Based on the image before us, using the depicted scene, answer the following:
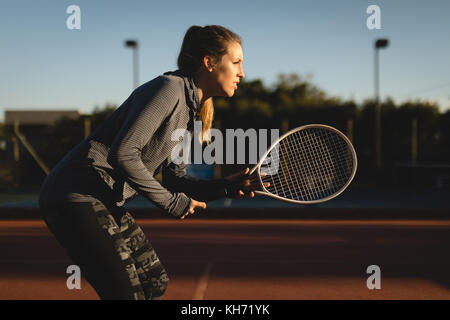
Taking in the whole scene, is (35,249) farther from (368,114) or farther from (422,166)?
(368,114)

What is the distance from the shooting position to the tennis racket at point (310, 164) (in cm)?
284

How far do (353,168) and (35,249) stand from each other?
4.96 metres

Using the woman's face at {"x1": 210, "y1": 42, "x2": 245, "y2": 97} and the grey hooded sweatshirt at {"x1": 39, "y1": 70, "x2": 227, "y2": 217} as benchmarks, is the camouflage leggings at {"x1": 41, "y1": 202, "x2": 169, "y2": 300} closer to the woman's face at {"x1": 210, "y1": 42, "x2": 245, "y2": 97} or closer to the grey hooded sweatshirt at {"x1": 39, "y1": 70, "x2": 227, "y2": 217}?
the grey hooded sweatshirt at {"x1": 39, "y1": 70, "x2": 227, "y2": 217}

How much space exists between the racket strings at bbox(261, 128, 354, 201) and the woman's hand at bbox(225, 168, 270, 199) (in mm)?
450

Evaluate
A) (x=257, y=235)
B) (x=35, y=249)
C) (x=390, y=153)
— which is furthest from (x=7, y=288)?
(x=390, y=153)

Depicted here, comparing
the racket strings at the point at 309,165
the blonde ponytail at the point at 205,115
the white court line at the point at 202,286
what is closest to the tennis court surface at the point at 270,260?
the white court line at the point at 202,286

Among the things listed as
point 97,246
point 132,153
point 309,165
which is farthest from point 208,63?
point 309,165

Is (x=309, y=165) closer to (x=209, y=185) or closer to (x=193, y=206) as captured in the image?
(x=209, y=185)

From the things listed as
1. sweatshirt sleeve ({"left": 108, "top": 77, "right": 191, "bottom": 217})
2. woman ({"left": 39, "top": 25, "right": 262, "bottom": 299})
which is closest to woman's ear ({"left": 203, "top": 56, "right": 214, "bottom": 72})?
woman ({"left": 39, "top": 25, "right": 262, "bottom": 299})

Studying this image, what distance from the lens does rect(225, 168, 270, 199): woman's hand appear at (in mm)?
2285

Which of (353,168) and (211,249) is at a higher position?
(353,168)

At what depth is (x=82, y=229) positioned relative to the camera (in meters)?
1.74

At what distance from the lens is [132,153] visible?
1659mm

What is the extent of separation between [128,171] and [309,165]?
170 cm
